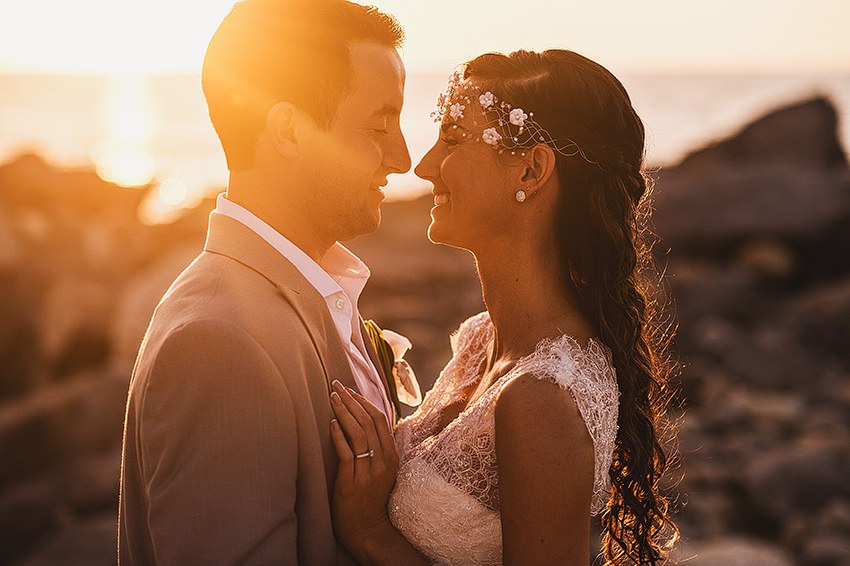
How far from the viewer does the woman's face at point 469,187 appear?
2.78 metres

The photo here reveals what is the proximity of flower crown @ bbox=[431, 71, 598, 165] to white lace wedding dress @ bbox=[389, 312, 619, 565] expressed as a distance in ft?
2.48

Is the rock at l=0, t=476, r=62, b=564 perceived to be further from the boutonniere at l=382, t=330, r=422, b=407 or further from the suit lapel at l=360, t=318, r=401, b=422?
the suit lapel at l=360, t=318, r=401, b=422

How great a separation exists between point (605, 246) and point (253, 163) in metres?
1.36

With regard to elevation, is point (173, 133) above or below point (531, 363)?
below

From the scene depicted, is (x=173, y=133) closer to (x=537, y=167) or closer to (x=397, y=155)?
→ (x=397, y=155)

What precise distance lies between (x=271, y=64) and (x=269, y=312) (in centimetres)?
89

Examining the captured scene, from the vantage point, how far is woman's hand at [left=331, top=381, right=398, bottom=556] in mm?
2277

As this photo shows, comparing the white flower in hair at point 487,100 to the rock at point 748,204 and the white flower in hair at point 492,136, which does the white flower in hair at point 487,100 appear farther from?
the rock at point 748,204

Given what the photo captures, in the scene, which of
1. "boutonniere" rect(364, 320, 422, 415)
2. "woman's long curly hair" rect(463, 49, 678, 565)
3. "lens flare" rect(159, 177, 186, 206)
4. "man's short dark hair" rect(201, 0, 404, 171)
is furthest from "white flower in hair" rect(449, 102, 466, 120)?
"lens flare" rect(159, 177, 186, 206)

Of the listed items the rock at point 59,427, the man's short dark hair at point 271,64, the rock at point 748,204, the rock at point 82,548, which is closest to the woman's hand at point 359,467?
the man's short dark hair at point 271,64

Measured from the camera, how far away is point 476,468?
251cm

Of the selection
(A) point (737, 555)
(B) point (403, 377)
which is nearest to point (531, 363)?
(B) point (403, 377)

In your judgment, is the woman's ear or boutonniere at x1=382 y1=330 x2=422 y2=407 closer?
the woman's ear

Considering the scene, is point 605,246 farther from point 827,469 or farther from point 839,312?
point 839,312
